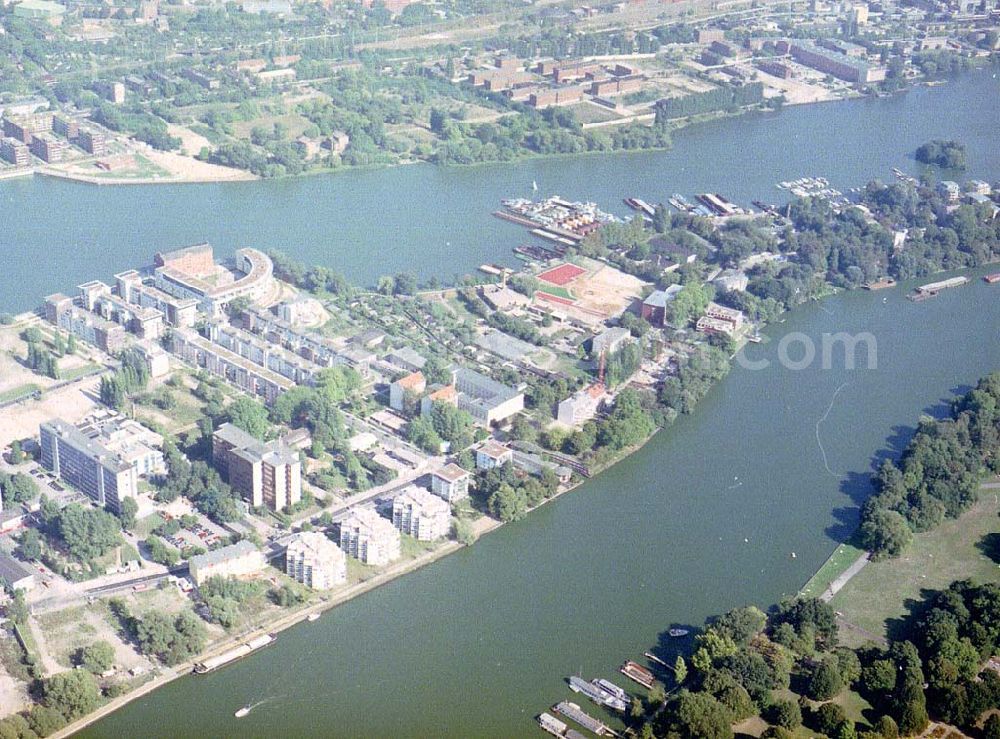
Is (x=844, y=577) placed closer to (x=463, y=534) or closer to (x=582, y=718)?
(x=582, y=718)

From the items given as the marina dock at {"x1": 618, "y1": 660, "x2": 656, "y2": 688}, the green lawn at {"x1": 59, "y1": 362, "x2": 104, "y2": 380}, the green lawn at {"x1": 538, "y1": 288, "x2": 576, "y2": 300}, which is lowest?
the marina dock at {"x1": 618, "y1": 660, "x2": 656, "y2": 688}

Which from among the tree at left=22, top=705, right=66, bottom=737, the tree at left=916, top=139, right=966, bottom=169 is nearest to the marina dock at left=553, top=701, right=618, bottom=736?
the tree at left=22, top=705, right=66, bottom=737

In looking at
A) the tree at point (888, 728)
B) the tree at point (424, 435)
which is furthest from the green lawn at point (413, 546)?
the tree at point (888, 728)

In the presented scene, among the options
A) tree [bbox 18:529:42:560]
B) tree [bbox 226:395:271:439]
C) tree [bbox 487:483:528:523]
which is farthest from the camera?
tree [bbox 226:395:271:439]

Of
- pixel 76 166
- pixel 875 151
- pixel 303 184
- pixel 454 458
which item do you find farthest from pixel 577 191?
pixel 454 458

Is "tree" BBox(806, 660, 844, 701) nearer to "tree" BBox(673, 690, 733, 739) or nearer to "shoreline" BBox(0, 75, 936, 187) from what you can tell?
"tree" BBox(673, 690, 733, 739)

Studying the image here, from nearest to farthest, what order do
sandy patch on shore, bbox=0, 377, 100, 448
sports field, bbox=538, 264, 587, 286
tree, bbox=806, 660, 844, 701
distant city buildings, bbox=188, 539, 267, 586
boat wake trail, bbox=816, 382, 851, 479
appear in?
tree, bbox=806, 660, 844, 701
distant city buildings, bbox=188, 539, 267, 586
sandy patch on shore, bbox=0, 377, 100, 448
boat wake trail, bbox=816, 382, 851, 479
sports field, bbox=538, 264, 587, 286

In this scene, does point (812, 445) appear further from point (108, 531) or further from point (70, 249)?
point (70, 249)

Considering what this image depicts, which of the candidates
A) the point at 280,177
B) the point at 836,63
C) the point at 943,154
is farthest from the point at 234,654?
the point at 836,63

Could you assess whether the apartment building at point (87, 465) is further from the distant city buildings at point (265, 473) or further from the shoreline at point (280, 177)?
the shoreline at point (280, 177)
